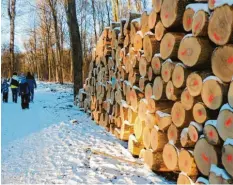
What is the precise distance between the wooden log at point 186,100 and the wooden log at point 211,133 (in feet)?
1.50

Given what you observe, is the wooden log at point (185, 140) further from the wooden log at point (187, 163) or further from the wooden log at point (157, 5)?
the wooden log at point (157, 5)

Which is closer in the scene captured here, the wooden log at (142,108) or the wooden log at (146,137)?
the wooden log at (146,137)

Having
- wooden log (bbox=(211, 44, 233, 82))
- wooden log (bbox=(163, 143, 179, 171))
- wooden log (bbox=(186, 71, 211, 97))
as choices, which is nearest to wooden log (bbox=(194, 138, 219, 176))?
wooden log (bbox=(163, 143, 179, 171))

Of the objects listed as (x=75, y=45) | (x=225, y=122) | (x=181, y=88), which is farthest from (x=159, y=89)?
(x=75, y=45)

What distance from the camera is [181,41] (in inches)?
174

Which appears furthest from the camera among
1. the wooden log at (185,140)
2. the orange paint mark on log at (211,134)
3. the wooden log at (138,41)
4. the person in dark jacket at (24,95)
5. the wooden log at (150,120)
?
the person in dark jacket at (24,95)

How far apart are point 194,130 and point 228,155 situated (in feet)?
2.31

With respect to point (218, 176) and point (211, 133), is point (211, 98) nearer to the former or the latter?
point (211, 133)

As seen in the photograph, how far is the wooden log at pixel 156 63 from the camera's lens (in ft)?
17.0

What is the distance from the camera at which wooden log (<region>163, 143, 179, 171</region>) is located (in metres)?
4.58

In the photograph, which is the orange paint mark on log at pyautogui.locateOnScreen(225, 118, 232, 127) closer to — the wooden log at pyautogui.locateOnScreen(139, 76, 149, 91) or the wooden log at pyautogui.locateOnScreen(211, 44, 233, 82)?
the wooden log at pyautogui.locateOnScreen(211, 44, 233, 82)

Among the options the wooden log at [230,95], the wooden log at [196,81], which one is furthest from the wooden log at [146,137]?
the wooden log at [230,95]

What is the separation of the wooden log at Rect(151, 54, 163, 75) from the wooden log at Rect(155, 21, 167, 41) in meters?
0.31

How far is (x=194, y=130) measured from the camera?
4.09 metres
